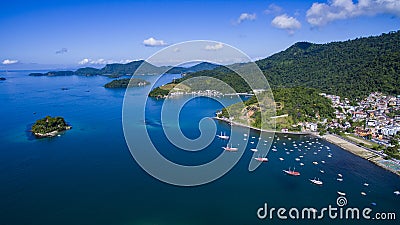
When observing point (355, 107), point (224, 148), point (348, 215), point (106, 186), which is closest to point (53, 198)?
point (106, 186)

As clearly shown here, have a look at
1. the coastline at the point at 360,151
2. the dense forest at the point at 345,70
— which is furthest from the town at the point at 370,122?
the dense forest at the point at 345,70

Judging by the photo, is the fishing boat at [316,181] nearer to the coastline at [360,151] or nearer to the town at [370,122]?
the coastline at [360,151]

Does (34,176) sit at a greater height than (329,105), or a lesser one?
lesser

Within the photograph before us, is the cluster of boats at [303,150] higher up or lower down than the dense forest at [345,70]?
lower down

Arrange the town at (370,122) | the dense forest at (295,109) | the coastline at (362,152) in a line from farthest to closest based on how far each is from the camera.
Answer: the dense forest at (295,109) < the town at (370,122) < the coastline at (362,152)

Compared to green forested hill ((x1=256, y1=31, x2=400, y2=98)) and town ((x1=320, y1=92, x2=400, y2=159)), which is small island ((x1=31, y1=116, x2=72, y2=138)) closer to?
town ((x1=320, y1=92, x2=400, y2=159))

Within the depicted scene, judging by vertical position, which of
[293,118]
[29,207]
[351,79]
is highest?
[351,79]

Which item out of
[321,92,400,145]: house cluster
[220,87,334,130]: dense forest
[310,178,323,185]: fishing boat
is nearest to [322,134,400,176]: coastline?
[321,92,400,145]: house cluster

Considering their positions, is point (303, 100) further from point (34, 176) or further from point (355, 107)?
point (34, 176)
